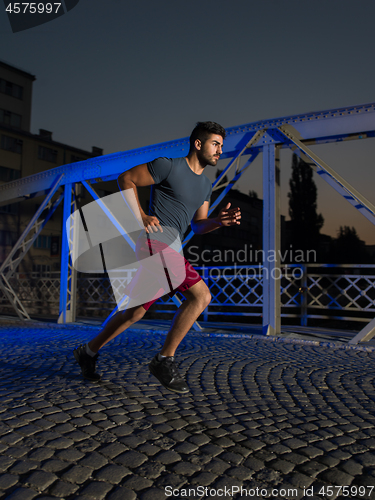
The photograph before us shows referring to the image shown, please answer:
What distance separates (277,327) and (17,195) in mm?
8135

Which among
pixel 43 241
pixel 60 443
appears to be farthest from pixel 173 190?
pixel 43 241

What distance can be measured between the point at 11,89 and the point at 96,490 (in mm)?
46070

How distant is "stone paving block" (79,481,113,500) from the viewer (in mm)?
1867

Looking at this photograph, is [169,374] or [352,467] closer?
[352,467]

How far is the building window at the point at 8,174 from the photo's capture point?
121 ft

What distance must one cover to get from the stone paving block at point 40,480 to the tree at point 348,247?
182 feet

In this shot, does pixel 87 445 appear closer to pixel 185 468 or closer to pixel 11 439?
pixel 11 439

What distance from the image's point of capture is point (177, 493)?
189 cm

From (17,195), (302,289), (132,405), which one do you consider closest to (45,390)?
(132,405)

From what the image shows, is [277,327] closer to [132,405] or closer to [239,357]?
[239,357]

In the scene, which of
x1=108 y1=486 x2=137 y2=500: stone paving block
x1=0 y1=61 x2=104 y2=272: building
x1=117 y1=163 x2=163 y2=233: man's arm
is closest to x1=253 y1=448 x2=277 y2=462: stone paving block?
x1=108 y1=486 x2=137 y2=500: stone paving block

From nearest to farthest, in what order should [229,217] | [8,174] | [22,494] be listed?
[22,494]
[229,217]
[8,174]

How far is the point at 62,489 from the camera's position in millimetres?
1915

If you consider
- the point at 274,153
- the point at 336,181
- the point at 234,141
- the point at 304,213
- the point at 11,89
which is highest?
the point at 11,89
